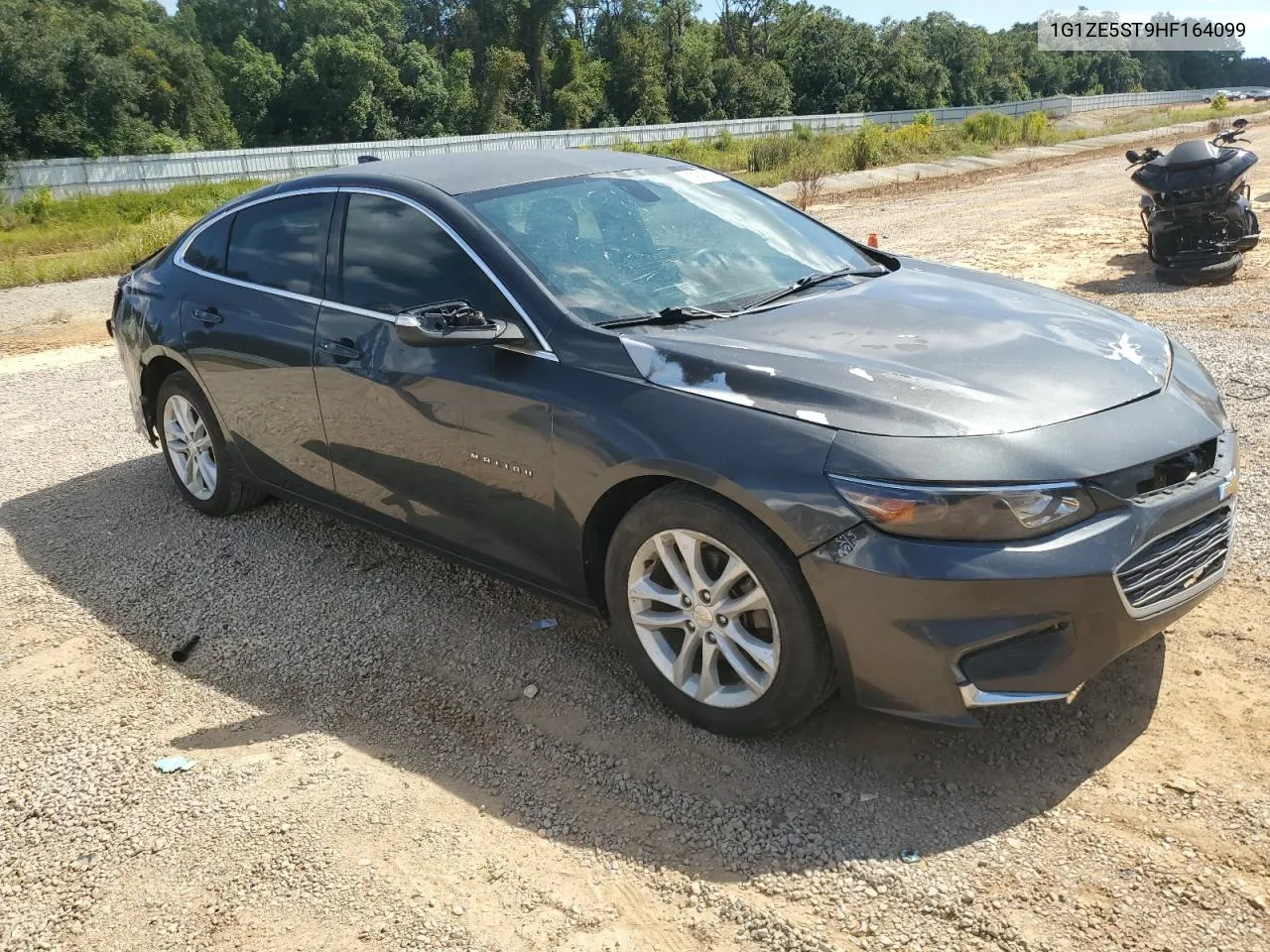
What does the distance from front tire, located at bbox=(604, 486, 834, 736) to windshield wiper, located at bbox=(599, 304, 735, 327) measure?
0.66 metres

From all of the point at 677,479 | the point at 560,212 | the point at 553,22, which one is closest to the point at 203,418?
the point at 560,212

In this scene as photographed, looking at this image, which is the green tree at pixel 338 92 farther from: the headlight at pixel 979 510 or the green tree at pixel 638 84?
the headlight at pixel 979 510

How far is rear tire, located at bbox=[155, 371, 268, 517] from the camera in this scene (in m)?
5.27

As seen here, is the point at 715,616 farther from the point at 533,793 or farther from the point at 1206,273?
the point at 1206,273

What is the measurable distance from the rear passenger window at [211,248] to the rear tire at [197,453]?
564 mm

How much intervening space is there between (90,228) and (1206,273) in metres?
24.0

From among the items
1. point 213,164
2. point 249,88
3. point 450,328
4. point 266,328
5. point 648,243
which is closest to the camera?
point 450,328

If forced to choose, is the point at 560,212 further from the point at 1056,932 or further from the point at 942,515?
the point at 1056,932

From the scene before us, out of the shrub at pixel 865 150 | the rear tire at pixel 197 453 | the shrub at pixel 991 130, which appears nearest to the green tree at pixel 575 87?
the shrub at pixel 991 130

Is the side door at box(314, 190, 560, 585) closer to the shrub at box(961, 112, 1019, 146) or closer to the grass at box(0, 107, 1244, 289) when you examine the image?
the grass at box(0, 107, 1244, 289)

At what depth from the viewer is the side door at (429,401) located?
364cm

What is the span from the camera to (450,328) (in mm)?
3576

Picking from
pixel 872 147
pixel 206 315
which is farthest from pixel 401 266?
pixel 872 147

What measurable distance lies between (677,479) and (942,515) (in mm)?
829
